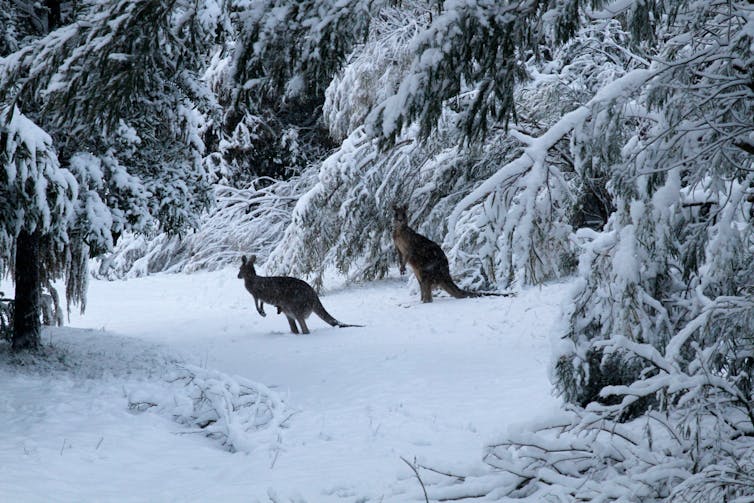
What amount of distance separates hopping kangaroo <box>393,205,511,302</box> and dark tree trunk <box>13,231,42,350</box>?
20.2 ft

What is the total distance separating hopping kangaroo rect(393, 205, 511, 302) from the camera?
12.8 m

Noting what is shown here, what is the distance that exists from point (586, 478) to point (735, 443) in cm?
90

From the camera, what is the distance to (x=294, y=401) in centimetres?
792

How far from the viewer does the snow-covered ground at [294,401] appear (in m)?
5.45

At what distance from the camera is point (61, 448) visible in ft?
19.2

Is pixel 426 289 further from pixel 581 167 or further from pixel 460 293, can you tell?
pixel 581 167

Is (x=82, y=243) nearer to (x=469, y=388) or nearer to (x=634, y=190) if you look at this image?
(x=469, y=388)

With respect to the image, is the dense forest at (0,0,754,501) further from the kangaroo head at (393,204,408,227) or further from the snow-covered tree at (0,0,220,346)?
the kangaroo head at (393,204,408,227)

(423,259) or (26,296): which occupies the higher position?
(26,296)

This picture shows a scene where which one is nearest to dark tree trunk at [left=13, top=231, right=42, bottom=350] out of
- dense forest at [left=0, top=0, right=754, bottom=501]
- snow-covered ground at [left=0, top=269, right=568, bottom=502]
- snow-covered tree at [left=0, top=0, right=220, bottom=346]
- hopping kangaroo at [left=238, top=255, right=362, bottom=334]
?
snow-covered tree at [left=0, top=0, right=220, bottom=346]

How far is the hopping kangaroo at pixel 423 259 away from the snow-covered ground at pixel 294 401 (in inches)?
15.3

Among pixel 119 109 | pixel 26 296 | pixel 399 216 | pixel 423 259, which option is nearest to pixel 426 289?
pixel 423 259

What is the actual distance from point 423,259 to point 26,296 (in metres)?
6.35

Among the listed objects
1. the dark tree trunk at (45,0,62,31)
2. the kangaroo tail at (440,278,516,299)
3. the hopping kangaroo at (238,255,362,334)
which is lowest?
the kangaroo tail at (440,278,516,299)
